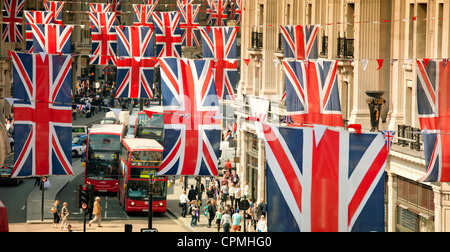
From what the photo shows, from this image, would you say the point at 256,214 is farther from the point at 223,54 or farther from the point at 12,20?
the point at 12,20

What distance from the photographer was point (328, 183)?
50.7 feet

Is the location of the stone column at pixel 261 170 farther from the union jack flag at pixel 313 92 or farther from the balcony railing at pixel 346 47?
the union jack flag at pixel 313 92

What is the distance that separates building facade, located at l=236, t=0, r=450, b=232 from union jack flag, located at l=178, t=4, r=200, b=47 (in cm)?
1387

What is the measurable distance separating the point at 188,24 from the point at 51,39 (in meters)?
15.5

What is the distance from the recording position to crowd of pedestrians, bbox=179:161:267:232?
3869 cm

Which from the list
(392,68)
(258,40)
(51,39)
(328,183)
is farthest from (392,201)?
(51,39)

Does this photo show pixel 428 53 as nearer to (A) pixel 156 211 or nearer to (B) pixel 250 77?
(A) pixel 156 211

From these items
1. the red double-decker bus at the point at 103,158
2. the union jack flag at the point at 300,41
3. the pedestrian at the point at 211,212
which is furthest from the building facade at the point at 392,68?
the red double-decker bus at the point at 103,158

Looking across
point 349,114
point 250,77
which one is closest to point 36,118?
point 349,114

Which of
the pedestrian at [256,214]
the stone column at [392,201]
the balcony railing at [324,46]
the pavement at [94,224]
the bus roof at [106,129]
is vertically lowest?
the pavement at [94,224]

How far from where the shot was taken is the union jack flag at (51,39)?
4803 centimetres

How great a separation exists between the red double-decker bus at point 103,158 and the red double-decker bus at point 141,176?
3333 millimetres

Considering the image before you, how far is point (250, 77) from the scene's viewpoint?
2176 inches
